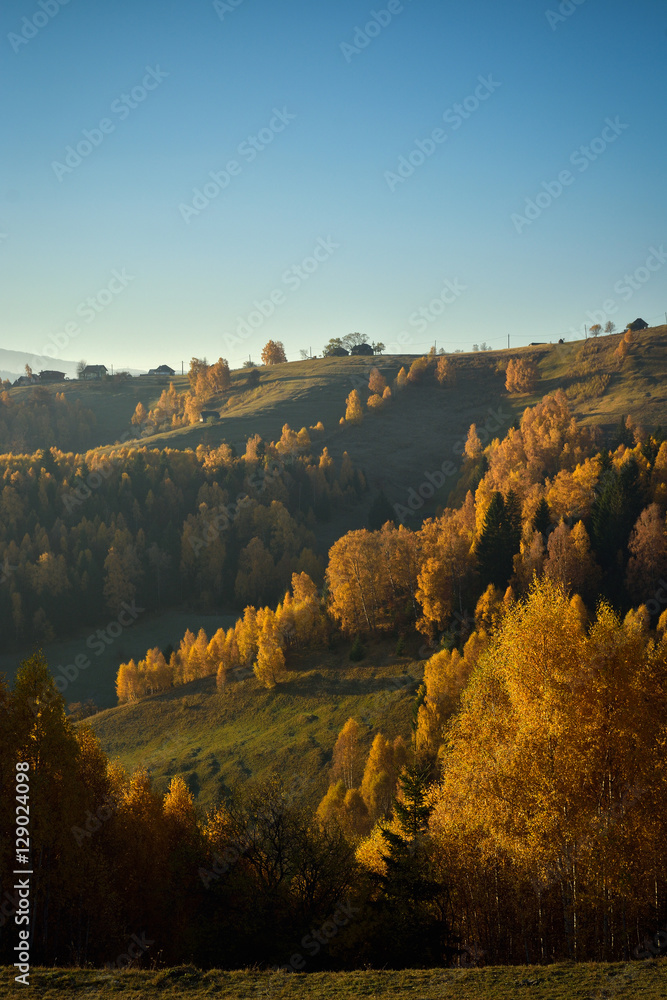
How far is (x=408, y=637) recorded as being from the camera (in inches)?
3300

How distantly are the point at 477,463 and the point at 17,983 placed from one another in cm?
16564

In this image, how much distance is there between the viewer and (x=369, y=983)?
19484mm

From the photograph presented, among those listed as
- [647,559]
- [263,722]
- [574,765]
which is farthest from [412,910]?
[647,559]

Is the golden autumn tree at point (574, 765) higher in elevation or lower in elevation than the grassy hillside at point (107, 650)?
higher

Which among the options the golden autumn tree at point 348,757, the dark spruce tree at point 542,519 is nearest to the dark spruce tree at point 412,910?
the golden autumn tree at point 348,757

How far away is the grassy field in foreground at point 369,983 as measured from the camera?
17219 mm

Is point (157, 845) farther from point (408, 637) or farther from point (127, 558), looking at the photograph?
point (127, 558)

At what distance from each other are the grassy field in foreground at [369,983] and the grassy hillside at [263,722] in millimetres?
45613

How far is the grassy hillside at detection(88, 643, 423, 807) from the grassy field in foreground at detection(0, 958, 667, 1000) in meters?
45.6

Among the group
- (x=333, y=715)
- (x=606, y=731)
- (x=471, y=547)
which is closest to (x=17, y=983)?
(x=606, y=731)

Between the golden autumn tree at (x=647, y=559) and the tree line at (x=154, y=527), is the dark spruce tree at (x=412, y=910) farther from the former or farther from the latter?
the tree line at (x=154, y=527)

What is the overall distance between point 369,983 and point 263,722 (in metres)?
62.8

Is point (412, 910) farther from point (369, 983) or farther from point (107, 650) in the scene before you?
point (107, 650)

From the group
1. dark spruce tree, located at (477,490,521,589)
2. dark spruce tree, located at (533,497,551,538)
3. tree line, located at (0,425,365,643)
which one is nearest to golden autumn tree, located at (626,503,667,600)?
dark spruce tree, located at (533,497,551,538)
